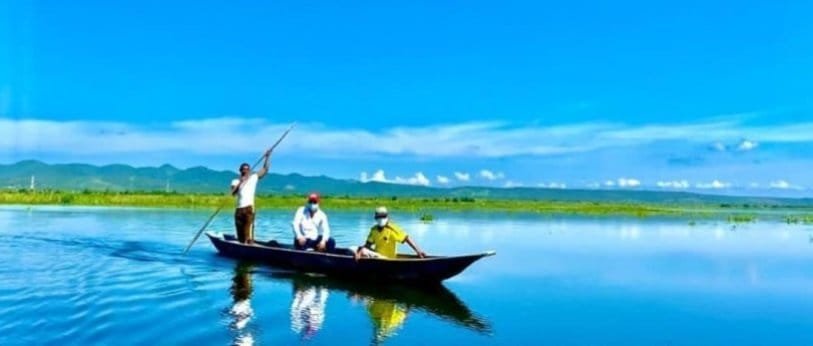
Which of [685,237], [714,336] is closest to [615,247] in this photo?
[685,237]

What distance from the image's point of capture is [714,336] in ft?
39.2

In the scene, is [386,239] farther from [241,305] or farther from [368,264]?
[241,305]

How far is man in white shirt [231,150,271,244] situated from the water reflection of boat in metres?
2.95

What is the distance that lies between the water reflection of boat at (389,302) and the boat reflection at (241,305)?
69cm

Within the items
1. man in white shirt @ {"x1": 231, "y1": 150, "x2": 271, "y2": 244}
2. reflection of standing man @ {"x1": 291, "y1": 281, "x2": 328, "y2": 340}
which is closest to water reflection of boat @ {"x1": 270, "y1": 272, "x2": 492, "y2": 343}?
reflection of standing man @ {"x1": 291, "y1": 281, "x2": 328, "y2": 340}

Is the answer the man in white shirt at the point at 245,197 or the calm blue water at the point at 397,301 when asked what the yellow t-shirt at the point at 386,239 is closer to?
the calm blue water at the point at 397,301

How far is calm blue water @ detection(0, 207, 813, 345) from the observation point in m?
11.0

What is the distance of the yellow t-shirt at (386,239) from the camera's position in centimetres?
1551

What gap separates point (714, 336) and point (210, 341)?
745 cm

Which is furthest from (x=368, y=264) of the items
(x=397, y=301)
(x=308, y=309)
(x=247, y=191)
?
(x=247, y=191)

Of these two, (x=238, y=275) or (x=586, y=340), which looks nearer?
(x=586, y=340)

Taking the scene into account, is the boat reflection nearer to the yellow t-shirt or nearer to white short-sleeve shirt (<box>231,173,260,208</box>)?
white short-sleeve shirt (<box>231,173,260,208</box>)

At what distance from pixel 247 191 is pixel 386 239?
5104 millimetres

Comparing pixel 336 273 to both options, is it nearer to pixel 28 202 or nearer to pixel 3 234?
pixel 3 234
